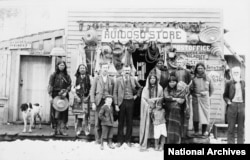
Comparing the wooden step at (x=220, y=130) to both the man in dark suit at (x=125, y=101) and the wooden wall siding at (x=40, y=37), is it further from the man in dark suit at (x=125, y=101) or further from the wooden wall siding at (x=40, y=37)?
the wooden wall siding at (x=40, y=37)

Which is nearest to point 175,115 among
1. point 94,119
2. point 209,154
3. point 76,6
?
point 209,154

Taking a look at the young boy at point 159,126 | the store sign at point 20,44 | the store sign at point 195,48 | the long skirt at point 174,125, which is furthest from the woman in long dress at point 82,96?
the store sign at point 195,48

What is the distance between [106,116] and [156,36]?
5.34 feet

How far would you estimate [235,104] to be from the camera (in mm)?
4766

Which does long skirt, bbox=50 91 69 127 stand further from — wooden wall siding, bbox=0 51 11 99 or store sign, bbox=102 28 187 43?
store sign, bbox=102 28 187 43

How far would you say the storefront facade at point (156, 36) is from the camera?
489 cm

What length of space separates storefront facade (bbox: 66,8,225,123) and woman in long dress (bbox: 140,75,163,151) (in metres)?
0.22

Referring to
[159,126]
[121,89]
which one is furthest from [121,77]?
[159,126]

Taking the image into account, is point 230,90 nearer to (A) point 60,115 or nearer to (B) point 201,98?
(B) point 201,98

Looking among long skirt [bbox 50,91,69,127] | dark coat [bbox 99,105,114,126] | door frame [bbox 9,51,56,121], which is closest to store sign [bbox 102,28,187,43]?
dark coat [bbox 99,105,114,126]

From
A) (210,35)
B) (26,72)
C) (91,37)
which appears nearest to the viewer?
(210,35)

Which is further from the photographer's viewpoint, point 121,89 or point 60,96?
point 60,96

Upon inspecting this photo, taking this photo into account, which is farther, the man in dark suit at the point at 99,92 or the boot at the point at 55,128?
the boot at the point at 55,128

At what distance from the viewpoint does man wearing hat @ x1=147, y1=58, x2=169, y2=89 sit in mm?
4835
